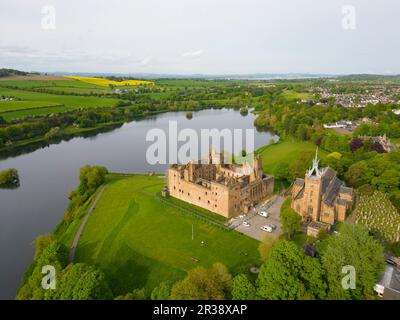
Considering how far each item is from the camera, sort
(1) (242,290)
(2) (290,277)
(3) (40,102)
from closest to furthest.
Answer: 1. (2) (290,277)
2. (1) (242,290)
3. (3) (40,102)

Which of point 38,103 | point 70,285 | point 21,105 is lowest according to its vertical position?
point 70,285

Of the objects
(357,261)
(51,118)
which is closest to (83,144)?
(51,118)

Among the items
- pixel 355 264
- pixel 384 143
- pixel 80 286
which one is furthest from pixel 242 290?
pixel 384 143

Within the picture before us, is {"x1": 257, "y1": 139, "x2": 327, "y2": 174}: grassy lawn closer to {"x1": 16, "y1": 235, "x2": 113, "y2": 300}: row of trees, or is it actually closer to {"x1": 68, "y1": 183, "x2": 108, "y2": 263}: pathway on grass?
{"x1": 68, "y1": 183, "x2": 108, "y2": 263}: pathway on grass

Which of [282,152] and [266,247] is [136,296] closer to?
[266,247]

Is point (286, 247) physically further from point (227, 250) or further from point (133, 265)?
point (133, 265)

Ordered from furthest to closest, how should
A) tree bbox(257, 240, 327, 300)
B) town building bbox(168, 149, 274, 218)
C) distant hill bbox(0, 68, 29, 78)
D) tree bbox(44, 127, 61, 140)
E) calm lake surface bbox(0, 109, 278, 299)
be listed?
distant hill bbox(0, 68, 29, 78), tree bbox(44, 127, 61, 140), town building bbox(168, 149, 274, 218), calm lake surface bbox(0, 109, 278, 299), tree bbox(257, 240, 327, 300)

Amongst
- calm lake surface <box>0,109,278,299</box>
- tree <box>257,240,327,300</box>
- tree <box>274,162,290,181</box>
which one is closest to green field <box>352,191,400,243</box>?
tree <box>274,162,290,181</box>
